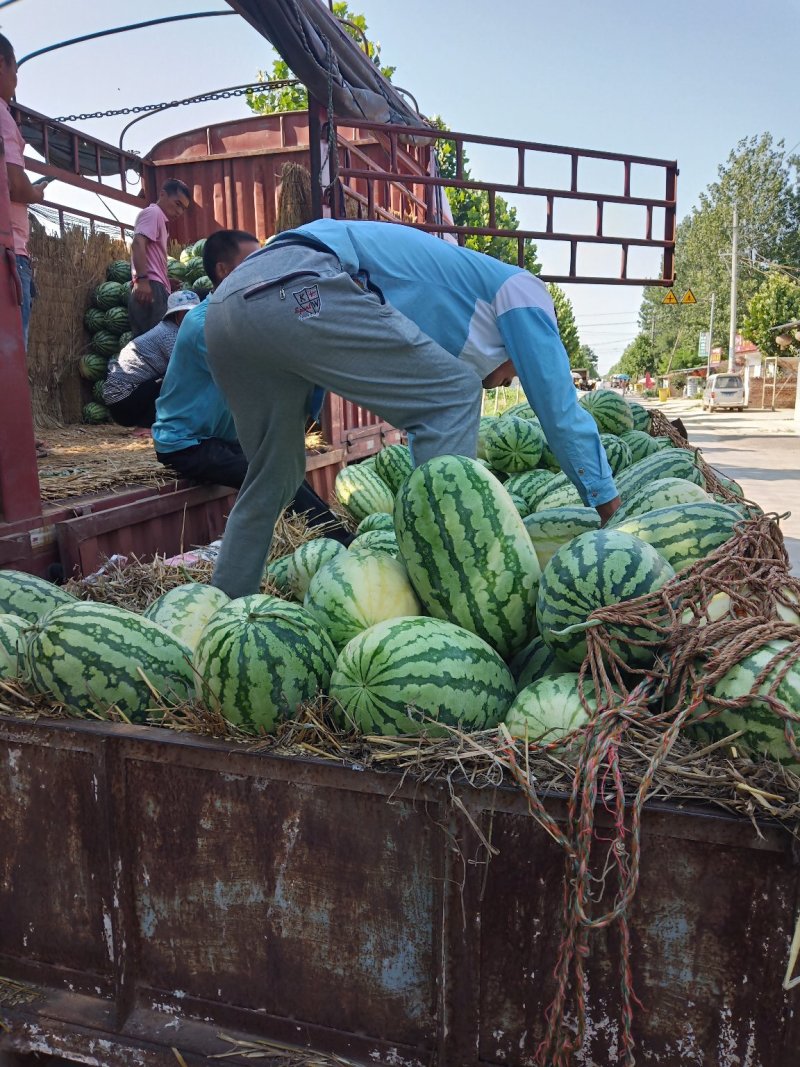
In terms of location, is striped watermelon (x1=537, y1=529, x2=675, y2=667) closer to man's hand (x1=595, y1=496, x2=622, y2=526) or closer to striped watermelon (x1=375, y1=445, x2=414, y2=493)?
man's hand (x1=595, y1=496, x2=622, y2=526)

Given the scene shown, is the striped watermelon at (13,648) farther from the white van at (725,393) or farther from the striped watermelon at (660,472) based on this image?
the white van at (725,393)

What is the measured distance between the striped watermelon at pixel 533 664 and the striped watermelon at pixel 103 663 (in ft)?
2.86

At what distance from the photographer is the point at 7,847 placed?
67.1 inches

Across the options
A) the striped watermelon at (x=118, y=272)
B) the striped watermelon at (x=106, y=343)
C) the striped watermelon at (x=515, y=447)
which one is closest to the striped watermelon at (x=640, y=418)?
the striped watermelon at (x=515, y=447)

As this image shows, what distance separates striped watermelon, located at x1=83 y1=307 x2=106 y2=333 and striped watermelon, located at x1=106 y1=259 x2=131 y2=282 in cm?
60

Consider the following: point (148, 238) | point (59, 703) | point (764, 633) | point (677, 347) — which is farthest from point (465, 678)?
point (677, 347)

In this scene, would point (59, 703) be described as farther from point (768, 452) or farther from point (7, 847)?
point (768, 452)

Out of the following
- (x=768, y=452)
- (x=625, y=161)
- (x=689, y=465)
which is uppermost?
(x=625, y=161)

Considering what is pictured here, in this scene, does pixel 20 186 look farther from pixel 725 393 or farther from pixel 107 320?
pixel 725 393

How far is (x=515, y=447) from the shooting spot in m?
4.35

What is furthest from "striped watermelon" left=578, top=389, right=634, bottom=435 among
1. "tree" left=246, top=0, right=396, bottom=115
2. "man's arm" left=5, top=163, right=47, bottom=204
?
"tree" left=246, top=0, right=396, bottom=115

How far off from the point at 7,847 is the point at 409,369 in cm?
190

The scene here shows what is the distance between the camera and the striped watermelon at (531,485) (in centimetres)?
365

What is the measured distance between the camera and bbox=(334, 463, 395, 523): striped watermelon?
4.68 meters
